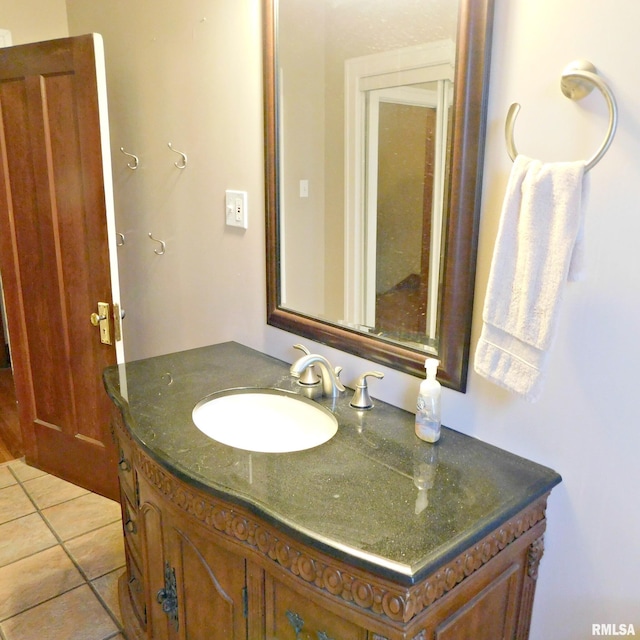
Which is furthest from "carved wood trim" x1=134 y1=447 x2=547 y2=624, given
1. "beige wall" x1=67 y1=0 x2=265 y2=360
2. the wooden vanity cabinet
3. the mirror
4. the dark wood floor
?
the dark wood floor

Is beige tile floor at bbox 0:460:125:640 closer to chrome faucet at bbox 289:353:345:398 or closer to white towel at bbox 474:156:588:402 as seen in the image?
chrome faucet at bbox 289:353:345:398

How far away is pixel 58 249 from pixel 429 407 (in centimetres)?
179

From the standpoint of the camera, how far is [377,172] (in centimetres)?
145

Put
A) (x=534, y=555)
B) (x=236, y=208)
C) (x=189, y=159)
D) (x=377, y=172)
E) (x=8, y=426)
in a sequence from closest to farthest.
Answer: (x=534, y=555), (x=377, y=172), (x=236, y=208), (x=189, y=159), (x=8, y=426)

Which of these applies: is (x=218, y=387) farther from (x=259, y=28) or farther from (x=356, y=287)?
(x=259, y=28)

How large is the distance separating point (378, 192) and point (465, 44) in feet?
1.34

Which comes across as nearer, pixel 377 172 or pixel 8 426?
pixel 377 172

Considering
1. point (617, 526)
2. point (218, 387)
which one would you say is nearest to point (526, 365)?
point (617, 526)

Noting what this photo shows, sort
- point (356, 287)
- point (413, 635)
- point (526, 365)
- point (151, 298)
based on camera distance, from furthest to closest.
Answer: point (151, 298) → point (356, 287) → point (526, 365) → point (413, 635)

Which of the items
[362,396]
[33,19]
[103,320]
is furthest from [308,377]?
[33,19]

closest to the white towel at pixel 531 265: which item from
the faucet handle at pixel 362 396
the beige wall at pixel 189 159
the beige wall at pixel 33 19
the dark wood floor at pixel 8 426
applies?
the faucet handle at pixel 362 396

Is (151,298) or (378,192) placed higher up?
(378,192)

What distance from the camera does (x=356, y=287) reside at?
1565 mm
